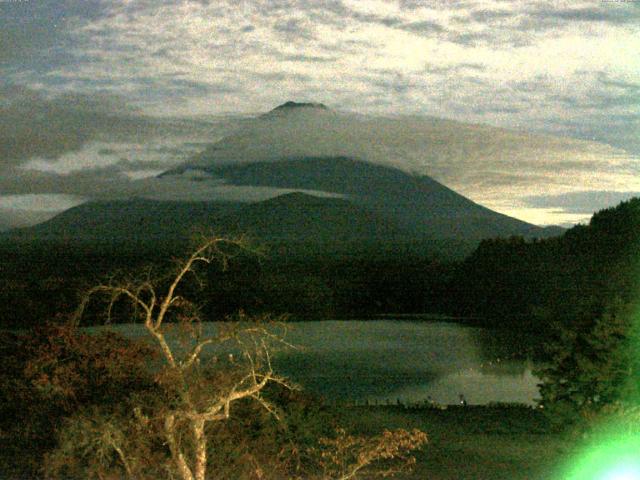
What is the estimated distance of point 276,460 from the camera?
10.1 meters

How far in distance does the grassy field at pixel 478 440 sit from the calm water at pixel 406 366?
2.57 m

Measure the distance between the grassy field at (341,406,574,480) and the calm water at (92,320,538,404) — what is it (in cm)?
257

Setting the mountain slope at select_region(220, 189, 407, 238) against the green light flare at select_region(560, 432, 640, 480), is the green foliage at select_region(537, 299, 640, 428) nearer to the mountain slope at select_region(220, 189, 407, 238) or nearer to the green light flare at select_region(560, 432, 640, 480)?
the green light flare at select_region(560, 432, 640, 480)

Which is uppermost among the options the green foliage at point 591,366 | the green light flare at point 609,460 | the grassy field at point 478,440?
the green foliage at point 591,366

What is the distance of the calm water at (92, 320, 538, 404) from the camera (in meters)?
23.1

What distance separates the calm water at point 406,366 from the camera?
2308cm

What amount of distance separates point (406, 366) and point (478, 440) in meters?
16.0

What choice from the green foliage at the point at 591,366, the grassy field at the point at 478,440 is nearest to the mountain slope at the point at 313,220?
the grassy field at the point at 478,440

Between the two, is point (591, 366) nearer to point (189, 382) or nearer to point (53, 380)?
point (189, 382)

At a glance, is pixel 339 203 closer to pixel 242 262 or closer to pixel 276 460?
pixel 242 262

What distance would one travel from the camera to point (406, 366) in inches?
1148

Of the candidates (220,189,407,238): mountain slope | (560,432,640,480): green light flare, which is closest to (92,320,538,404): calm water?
(560,432,640,480): green light flare

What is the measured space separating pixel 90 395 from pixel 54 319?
181cm

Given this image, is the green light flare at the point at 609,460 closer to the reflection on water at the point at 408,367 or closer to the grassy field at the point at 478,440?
the grassy field at the point at 478,440
